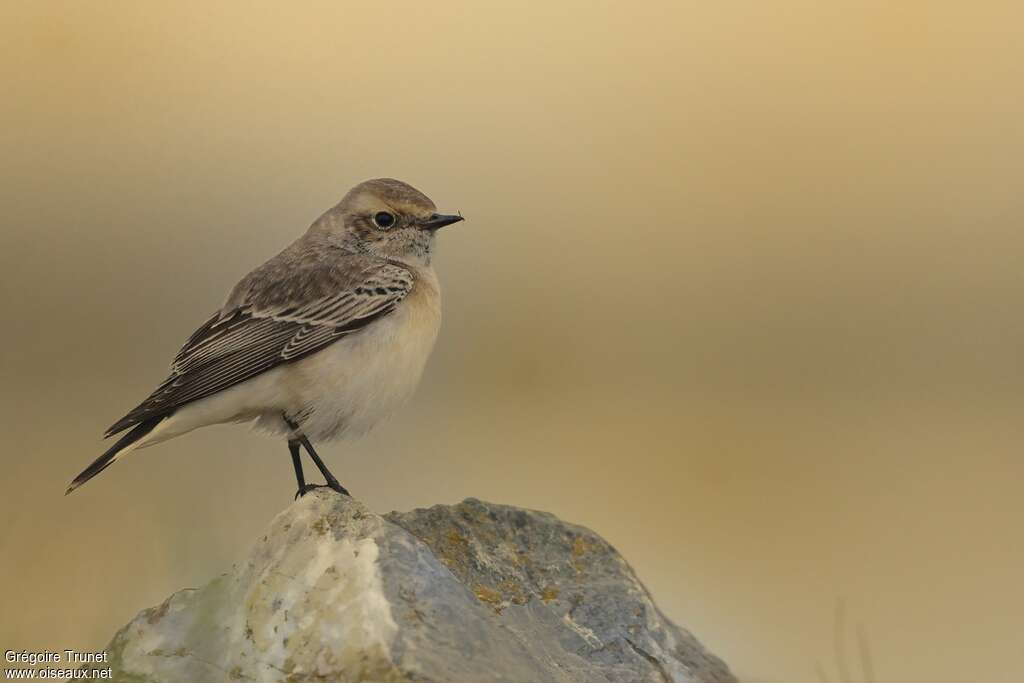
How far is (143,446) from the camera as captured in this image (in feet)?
16.9

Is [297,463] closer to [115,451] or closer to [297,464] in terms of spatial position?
[297,464]

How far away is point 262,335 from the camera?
5.32m

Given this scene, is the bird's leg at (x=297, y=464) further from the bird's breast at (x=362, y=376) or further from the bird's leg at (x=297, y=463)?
the bird's breast at (x=362, y=376)

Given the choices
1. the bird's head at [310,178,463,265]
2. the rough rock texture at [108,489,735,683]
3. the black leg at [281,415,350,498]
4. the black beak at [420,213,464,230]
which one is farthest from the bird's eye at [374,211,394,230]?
the rough rock texture at [108,489,735,683]

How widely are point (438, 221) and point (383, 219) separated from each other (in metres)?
0.31

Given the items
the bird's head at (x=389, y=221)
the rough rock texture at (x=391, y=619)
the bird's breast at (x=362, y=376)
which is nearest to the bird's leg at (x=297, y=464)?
the bird's breast at (x=362, y=376)

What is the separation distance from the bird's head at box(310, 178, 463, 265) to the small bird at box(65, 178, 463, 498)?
0.01 metres

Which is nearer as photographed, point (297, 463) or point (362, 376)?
point (362, 376)

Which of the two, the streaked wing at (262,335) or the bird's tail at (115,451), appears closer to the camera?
the bird's tail at (115,451)

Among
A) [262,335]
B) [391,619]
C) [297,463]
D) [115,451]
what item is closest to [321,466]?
[297,463]

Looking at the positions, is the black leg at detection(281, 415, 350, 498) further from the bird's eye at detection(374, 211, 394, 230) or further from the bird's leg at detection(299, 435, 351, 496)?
the bird's eye at detection(374, 211, 394, 230)

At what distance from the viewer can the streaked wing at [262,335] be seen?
512 centimetres

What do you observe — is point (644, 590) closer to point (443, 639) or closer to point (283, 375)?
point (443, 639)

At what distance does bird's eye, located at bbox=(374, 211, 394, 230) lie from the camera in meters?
5.85
